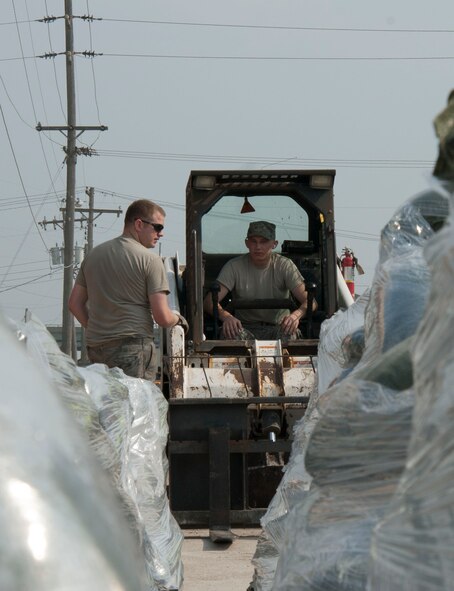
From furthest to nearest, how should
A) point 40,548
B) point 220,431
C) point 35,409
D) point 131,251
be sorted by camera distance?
1. point 220,431
2. point 131,251
3. point 35,409
4. point 40,548

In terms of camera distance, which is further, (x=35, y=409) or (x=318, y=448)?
(x=318, y=448)

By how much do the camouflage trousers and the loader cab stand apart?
2.14 m

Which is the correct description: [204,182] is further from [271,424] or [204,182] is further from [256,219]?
[271,424]

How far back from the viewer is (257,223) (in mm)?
10422

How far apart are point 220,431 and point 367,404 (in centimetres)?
651

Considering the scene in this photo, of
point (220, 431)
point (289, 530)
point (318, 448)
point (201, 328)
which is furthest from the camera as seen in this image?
point (201, 328)

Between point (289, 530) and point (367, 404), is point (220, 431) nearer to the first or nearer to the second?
point (289, 530)

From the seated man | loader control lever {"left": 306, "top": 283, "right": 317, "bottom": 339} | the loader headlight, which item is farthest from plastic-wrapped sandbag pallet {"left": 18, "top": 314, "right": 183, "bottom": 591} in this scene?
the loader headlight

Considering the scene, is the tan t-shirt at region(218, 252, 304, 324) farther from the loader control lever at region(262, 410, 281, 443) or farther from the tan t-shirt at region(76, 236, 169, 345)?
the tan t-shirt at region(76, 236, 169, 345)

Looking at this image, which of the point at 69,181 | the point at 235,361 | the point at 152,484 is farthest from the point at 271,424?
the point at 69,181

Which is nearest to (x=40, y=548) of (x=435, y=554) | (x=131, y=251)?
(x=435, y=554)

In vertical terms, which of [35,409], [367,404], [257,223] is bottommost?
[257,223]

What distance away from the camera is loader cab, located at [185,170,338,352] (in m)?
10.4

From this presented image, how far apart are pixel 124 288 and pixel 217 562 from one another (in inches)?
75.7
